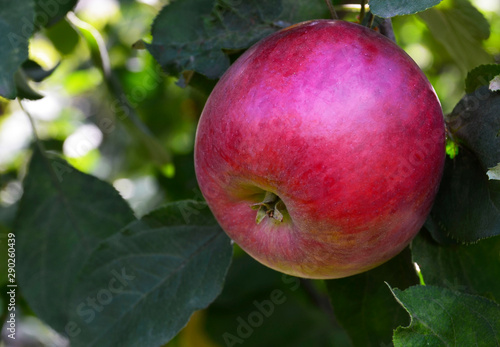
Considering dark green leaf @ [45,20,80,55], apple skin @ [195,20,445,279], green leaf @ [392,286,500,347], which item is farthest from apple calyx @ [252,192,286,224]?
dark green leaf @ [45,20,80,55]

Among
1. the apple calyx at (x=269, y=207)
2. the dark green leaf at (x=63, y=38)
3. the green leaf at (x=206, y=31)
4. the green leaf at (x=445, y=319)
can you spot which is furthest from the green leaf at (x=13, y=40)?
the dark green leaf at (x=63, y=38)

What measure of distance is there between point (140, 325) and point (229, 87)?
0.49 meters

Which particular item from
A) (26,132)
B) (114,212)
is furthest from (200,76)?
(26,132)

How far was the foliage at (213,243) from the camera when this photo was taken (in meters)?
0.80

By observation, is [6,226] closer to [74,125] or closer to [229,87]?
[229,87]

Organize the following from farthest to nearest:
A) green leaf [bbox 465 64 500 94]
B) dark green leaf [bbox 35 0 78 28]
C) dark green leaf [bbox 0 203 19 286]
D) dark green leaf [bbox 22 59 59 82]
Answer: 1. dark green leaf [bbox 0 203 19 286]
2. dark green leaf [bbox 22 59 59 82]
3. dark green leaf [bbox 35 0 78 28]
4. green leaf [bbox 465 64 500 94]

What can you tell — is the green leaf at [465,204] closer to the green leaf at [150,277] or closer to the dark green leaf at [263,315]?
the green leaf at [150,277]

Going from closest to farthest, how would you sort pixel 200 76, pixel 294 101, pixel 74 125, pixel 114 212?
pixel 294 101, pixel 200 76, pixel 114 212, pixel 74 125

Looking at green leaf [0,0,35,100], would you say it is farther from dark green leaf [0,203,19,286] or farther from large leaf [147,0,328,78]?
dark green leaf [0,203,19,286]

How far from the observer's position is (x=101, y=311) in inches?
41.8

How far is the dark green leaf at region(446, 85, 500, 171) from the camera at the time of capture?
2.62 feet

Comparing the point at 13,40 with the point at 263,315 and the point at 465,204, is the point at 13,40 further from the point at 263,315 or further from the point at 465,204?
the point at 263,315

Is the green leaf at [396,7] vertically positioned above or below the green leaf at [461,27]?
above

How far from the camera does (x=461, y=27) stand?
3.53ft
